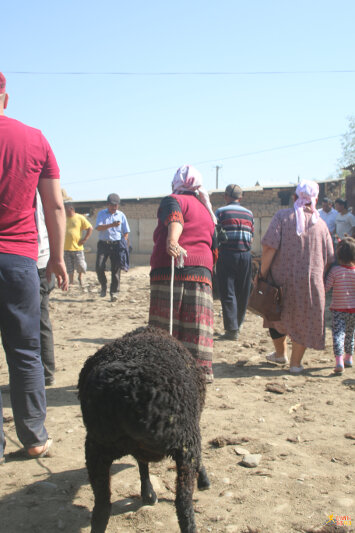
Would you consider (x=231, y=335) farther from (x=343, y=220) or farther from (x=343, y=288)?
(x=343, y=220)

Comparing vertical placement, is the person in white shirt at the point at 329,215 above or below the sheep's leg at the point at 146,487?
above

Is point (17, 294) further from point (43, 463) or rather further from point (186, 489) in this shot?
point (186, 489)

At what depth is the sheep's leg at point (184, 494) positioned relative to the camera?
89.7 inches

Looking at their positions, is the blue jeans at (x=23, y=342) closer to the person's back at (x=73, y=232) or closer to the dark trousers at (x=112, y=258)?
the dark trousers at (x=112, y=258)

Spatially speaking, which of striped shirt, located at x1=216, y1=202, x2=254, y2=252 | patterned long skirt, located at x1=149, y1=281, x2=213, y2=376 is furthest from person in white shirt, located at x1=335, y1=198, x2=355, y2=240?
patterned long skirt, located at x1=149, y1=281, x2=213, y2=376

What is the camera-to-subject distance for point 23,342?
3164 millimetres

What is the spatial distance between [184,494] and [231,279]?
515 centimetres

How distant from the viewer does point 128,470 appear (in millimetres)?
3246

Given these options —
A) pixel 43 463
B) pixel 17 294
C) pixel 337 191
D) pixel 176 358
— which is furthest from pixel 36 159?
pixel 337 191

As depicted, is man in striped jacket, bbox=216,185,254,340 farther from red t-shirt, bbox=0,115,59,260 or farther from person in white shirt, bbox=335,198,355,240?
person in white shirt, bbox=335,198,355,240

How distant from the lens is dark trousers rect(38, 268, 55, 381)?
4551mm

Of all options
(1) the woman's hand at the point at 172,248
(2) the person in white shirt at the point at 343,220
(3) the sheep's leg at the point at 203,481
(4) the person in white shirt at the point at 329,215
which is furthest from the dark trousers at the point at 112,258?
(3) the sheep's leg at the point at 203,481

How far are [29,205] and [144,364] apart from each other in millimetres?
1482

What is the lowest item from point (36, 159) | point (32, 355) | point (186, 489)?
point (186, 489)
